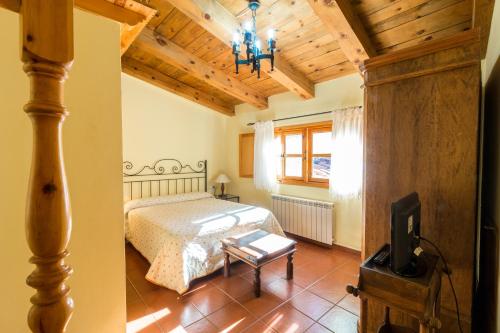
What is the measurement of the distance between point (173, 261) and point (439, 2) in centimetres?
326

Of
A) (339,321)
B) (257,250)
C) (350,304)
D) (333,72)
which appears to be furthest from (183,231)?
(333,72)

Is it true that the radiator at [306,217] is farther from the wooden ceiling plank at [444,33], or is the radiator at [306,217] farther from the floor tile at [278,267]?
the wooden ceiling plank at [444,33]

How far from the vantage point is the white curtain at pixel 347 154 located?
118 inches

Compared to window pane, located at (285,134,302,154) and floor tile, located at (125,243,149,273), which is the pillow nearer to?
floor tile, located at (125,243,149,273)

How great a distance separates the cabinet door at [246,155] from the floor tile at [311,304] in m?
2.72

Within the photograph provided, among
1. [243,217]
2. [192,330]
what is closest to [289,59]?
[243,217]

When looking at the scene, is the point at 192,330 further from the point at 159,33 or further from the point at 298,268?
the point at 159,33

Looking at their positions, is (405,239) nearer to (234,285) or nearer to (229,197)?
(234,285)

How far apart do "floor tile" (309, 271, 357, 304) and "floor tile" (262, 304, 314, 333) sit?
0.38 m

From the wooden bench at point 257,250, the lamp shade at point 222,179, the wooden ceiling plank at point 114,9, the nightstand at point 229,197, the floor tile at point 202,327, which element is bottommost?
the floor tile at point 202,327

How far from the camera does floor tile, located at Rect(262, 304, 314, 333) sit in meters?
1.83

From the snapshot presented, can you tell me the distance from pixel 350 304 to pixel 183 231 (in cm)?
176

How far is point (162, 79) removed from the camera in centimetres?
388

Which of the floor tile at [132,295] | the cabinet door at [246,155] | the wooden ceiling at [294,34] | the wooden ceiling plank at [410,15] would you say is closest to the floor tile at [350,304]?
the floor tile at [132,295]
